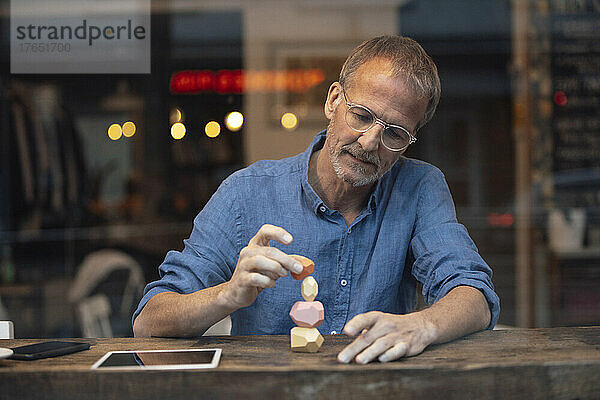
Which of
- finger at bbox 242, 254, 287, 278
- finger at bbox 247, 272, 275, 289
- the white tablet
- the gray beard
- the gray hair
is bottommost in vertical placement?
the white tablet

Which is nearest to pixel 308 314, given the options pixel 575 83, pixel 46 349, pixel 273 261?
pixel 273 261

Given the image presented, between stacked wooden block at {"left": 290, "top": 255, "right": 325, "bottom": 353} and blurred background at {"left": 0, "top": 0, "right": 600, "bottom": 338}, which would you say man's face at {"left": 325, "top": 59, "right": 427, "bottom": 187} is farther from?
blurred background at {"left": 0, "top": 0, "right": 600, "bottom": 338}

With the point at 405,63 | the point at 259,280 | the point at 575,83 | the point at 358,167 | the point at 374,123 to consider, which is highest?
the point at 575,83

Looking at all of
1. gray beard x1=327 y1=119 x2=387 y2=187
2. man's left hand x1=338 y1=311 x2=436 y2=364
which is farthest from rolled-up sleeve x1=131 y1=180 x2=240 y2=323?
man's left hand x1=338 y1=311 x2=436 y2=364

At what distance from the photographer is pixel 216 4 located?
3.53 metres

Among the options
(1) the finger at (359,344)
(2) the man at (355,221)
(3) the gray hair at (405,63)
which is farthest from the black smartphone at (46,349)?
(3) the gray hair at (405,63)

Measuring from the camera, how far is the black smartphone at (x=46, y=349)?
1.25m

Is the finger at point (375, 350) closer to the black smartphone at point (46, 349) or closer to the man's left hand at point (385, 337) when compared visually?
the man's left hand at point (385, 337)

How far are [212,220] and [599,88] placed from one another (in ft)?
9.03

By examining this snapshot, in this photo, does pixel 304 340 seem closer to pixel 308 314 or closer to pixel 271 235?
pixel 308 314

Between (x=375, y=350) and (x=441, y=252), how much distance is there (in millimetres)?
555

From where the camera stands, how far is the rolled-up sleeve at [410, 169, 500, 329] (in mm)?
1632

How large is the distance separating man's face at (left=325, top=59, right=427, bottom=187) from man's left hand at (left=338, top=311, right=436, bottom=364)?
0.48 meters

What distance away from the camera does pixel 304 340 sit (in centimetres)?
129
